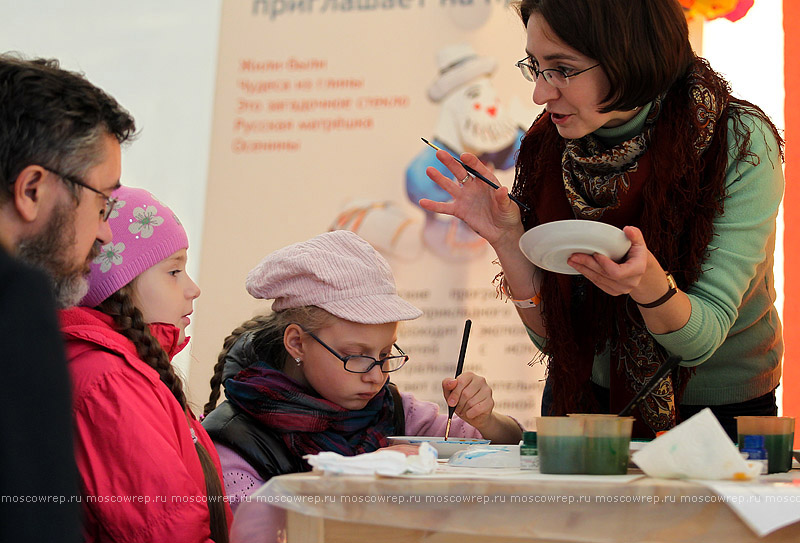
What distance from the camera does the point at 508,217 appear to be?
5.44ft

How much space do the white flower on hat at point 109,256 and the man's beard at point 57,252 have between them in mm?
386

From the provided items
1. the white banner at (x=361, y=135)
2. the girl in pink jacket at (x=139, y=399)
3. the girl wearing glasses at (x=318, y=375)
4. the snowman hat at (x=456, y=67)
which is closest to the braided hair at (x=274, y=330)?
the girl wearing glasses at (x=318, y=375)

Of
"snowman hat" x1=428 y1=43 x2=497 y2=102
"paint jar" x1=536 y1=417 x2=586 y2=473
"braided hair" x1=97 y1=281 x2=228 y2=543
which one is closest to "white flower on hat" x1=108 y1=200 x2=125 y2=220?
"braided hair" x1=97 y1=281 x2=228 y2=543

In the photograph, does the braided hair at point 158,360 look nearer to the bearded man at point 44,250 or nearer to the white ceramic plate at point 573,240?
the bearded man at point 44,250

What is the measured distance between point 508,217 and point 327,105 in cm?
190

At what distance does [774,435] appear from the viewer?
45.8 inches

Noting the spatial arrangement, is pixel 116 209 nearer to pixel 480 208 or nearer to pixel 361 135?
pixel 480 208

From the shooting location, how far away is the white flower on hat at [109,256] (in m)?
1.64

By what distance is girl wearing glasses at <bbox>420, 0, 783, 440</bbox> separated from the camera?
1505 mm

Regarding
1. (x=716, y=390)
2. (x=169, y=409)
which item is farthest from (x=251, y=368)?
(x=716, y=390)

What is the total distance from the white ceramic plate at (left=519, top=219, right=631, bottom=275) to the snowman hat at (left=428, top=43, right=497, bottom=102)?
2095 mm

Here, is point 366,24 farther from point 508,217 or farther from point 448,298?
point 508,217

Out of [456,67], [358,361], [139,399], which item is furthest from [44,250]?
[456,67]

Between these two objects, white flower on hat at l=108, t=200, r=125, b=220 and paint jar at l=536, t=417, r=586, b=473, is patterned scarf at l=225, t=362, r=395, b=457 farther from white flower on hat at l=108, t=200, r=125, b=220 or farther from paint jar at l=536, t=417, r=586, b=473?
paint jar at l=536, t=417, r=586, b=473
